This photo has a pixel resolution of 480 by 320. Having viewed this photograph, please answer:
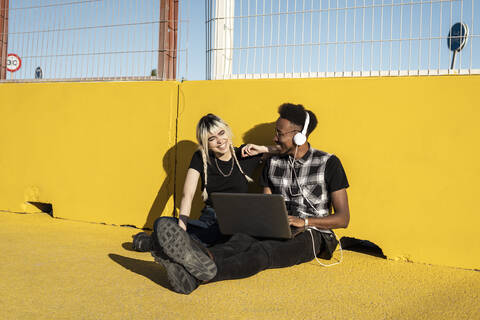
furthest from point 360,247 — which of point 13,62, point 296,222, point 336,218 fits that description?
point 13,62

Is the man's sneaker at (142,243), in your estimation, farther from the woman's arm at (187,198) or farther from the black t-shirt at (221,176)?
the black t-shirt at (221,176)

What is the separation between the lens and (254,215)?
2.95 metres

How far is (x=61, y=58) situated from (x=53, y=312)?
11.7 ft

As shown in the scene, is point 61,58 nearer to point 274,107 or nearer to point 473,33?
point 274,107

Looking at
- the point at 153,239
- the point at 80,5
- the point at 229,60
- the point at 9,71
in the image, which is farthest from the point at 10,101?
the point at 153,239

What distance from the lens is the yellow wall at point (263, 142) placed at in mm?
3326

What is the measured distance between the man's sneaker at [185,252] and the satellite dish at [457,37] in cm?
242

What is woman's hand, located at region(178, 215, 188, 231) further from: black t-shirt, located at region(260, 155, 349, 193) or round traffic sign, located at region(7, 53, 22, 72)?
round traffic sign, located at region(7, 53, 22, 72)

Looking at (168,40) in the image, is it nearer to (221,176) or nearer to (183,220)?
(221,176)

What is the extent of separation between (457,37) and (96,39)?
3487mm

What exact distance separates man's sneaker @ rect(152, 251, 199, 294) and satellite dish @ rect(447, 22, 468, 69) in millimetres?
2524

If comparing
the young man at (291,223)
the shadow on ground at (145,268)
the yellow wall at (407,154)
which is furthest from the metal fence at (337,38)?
the shadow on ground at (145,268)

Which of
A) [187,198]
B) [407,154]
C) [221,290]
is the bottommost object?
[221,290]

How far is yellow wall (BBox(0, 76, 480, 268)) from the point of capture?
131 inches
